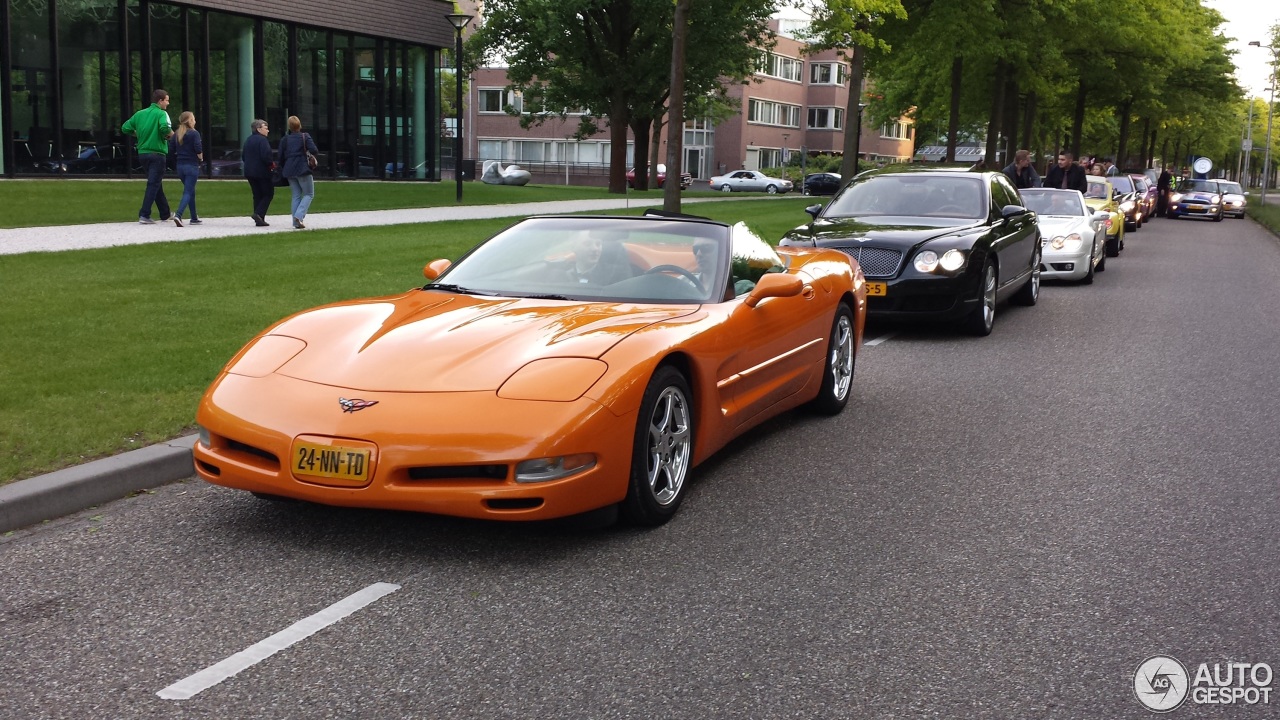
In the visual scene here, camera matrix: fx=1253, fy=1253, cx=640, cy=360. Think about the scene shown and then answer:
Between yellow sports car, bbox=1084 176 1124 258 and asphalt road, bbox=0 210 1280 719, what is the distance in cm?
1515

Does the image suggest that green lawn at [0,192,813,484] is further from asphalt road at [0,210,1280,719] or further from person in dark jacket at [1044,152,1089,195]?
person in dark jacket at [1044,152,1089,195]

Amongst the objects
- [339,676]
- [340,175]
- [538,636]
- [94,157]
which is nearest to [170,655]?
[339,676]

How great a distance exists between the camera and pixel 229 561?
4578 mm

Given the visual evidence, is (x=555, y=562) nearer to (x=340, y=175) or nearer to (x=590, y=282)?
(x=590, y=282)

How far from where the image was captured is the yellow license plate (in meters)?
4.41

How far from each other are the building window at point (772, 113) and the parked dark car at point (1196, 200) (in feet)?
135

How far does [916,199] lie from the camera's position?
477 inches

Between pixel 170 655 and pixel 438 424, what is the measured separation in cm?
120

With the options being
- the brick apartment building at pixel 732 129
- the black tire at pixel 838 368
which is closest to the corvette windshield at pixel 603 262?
the black tire at pixel 838 368

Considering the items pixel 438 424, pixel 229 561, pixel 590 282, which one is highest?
pixel 590 282

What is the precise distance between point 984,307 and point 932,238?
0.86 m

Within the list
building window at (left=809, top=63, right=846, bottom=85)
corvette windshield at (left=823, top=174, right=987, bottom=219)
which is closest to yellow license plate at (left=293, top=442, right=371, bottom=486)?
corvette windshield at (left=823, top=174, right=987, bottom=219)

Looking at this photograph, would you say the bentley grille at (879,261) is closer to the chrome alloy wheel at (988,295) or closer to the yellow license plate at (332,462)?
the chrome alloy wheel at (988,295)

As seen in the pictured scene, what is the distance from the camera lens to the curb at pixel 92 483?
16.1ft
